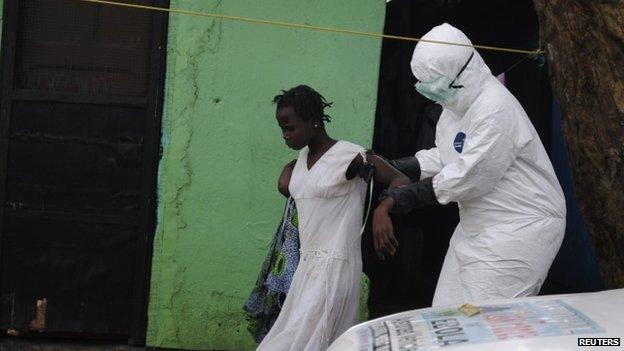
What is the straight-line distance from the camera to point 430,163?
14.1ft

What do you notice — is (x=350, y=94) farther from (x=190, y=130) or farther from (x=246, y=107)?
(x=190, y=130)

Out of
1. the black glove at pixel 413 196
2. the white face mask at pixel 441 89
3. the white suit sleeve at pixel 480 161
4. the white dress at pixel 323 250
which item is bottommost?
the white dress at pixel 323 250

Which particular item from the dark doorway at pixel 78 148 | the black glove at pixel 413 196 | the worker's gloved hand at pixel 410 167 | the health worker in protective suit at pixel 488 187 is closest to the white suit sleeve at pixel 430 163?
the worker's gloved hand at pixel 410 167

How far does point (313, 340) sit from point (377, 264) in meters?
1.99

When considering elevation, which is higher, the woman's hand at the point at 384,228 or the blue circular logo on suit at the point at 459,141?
A: the blue circular logo on suit at the point at 459,141

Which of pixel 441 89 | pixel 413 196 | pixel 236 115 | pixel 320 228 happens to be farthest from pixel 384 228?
pixel 236 115

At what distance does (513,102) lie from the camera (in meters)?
3.73

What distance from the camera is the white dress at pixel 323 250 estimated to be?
4406mm

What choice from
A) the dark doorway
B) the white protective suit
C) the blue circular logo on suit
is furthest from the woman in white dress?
the dark doorway

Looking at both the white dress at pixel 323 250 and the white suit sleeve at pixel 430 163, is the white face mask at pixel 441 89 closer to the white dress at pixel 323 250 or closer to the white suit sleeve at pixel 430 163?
the white suit sleeve at pixel 430 163

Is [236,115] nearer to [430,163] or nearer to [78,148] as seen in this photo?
[78,148]

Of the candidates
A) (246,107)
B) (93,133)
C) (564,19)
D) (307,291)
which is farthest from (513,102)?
Result: (93,133)

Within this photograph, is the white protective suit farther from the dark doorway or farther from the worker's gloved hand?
the dark doorway

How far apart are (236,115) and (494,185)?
6.46 ft
